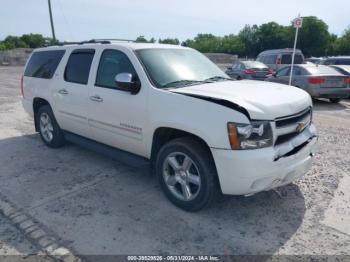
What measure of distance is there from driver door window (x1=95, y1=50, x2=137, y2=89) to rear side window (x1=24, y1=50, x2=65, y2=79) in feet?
4.42

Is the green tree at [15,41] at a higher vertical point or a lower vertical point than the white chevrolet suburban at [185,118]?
higher

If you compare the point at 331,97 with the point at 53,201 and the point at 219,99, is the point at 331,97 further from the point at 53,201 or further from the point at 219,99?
the point at 53,201

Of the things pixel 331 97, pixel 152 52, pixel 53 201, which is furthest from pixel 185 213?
pixel 331 97

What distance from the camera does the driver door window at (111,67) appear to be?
419 cm

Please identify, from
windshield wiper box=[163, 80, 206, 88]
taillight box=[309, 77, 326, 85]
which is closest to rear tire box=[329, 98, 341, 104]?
taillight box=[309, 77, 326, 85]

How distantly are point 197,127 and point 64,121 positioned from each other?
3002 millimetres

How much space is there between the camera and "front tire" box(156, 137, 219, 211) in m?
3.37

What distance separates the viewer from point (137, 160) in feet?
13.5

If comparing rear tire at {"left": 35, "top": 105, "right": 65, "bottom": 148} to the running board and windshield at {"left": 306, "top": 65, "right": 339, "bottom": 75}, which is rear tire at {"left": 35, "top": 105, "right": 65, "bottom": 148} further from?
windshield at {"left": 306, "top": 65, "right": 339, "bottom": 75}

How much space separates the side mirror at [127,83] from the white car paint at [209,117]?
0.08 meters

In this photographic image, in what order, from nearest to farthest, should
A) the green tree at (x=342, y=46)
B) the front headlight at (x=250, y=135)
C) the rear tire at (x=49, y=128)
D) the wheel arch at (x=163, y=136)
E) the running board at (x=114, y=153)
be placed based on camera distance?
the front headlight at (x=250, y=135)
the wheel arch at (x=163, y=136)
the running board at (x=114, y=153)
the rear tire at (x=49, y=128)
the green tree at (x=342, y=46)

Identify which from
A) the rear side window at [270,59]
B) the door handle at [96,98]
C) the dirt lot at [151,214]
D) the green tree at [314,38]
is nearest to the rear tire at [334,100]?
the rear side window at [270,59]

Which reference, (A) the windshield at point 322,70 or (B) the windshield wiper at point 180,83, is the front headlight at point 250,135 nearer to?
(B) the windshield wiper at point 180,83

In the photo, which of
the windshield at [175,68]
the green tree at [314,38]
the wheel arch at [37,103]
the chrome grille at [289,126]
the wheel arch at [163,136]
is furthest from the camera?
the green tree at [314,38]
